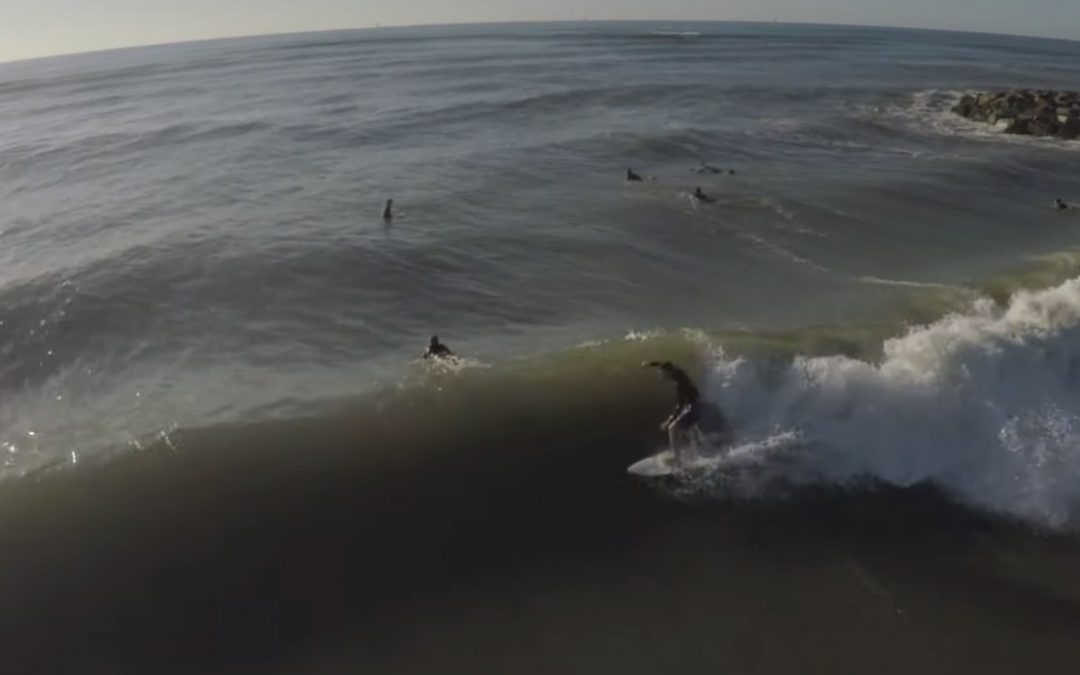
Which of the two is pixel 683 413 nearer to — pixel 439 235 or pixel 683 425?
pixel 683 425

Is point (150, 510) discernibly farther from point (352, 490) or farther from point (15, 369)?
point (15, 369)

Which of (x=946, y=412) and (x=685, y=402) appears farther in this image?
(x=946, y=412)

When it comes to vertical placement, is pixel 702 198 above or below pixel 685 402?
above

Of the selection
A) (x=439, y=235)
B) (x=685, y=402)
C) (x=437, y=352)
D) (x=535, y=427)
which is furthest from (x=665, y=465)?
(x=439, y=235)

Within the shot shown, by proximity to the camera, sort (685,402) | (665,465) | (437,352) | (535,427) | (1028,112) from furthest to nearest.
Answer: (1028,112) < (437,352) < (535,427) < (685,402) < (665,465)

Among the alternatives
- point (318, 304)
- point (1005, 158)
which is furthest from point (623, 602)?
point (1005, 158)

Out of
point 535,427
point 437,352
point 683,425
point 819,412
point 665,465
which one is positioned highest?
point 437,352

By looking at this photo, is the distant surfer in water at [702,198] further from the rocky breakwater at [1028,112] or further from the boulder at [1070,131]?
the boulder at [1070,131]
